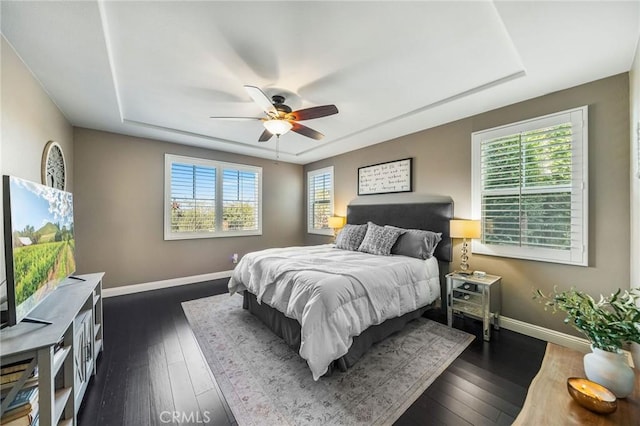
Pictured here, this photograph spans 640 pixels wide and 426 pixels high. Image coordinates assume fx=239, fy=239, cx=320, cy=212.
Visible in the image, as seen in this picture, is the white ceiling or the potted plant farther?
the white ceiling

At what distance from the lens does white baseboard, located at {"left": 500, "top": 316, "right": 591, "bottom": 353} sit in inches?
92.4

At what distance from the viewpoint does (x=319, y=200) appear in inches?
225

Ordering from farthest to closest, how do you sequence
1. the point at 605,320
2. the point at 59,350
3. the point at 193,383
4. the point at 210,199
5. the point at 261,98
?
the point at 210,199, the point at 261,98, the point at 193,383, the point at 59,350, the point at 605,320

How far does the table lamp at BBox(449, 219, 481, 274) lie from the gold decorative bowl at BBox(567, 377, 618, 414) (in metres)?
1.90

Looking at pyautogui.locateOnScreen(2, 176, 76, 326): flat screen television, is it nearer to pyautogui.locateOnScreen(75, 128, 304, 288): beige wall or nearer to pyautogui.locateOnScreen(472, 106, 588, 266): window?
pyautogui.locateOnScreen(75, 128, 304, 288): beige wall

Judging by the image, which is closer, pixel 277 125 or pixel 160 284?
pixel 277 125

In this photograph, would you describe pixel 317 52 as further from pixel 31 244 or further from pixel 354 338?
pixel 354 338

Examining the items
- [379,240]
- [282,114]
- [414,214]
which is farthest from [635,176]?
[282,114]

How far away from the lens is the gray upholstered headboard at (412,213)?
3.35 meters

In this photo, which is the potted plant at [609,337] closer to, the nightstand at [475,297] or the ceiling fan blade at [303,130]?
the nightstand at [475,297]

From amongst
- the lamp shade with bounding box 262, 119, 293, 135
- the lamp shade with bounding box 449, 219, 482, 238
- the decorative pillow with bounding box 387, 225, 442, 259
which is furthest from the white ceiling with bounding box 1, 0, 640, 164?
the decorative pillow with bounding box 387, 225, 442, 259

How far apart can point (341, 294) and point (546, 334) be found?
2358 mm

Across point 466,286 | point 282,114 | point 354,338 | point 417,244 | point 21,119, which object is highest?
point 282,114

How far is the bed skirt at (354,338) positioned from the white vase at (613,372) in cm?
145
